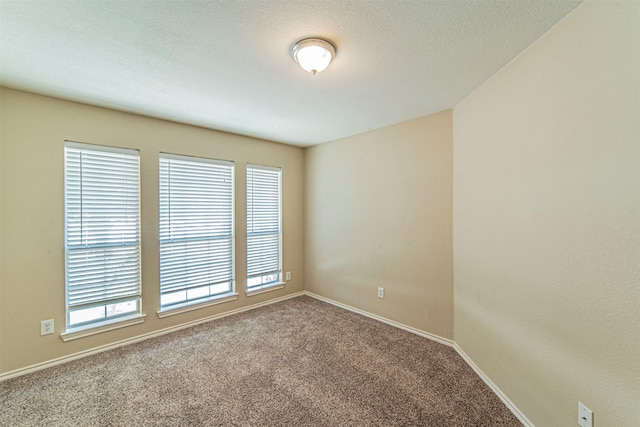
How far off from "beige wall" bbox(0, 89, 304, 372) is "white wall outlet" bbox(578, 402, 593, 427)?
11.7 ft

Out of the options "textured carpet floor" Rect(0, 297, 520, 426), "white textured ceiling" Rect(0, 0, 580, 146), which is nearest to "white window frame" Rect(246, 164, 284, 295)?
"textured carpet floor" Rect(0, 297, 520, 426)

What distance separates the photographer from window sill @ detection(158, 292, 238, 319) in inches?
116

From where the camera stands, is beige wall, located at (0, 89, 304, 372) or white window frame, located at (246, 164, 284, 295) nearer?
beige wall, located at (0, 89, 304, 372)

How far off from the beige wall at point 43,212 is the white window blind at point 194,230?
130 mm

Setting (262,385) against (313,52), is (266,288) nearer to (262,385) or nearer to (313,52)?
(262,385)

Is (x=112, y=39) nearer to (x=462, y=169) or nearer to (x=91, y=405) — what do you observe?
(x=91, y=405)

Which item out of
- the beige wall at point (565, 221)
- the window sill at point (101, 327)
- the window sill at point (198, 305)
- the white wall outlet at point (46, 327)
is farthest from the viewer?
the window sill at point (198, 305)

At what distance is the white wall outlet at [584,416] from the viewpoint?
1.25m

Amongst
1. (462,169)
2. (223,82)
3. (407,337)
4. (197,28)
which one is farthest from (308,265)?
(197,28)

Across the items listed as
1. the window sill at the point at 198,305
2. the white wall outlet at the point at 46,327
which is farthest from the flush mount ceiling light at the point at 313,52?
the white wall outlet at the point at 46,327

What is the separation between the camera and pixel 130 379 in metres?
2.11

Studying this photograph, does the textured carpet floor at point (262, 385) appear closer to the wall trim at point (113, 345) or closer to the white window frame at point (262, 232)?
the wall trim at point (113, 345)

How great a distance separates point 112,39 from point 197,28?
1.88 feet

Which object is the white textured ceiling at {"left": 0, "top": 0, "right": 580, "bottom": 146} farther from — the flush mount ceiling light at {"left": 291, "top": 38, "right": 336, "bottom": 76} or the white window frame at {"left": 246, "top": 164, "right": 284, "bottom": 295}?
the white window frame at {"left": 246, "top": 164, "right": 284, "bottom": 295}
